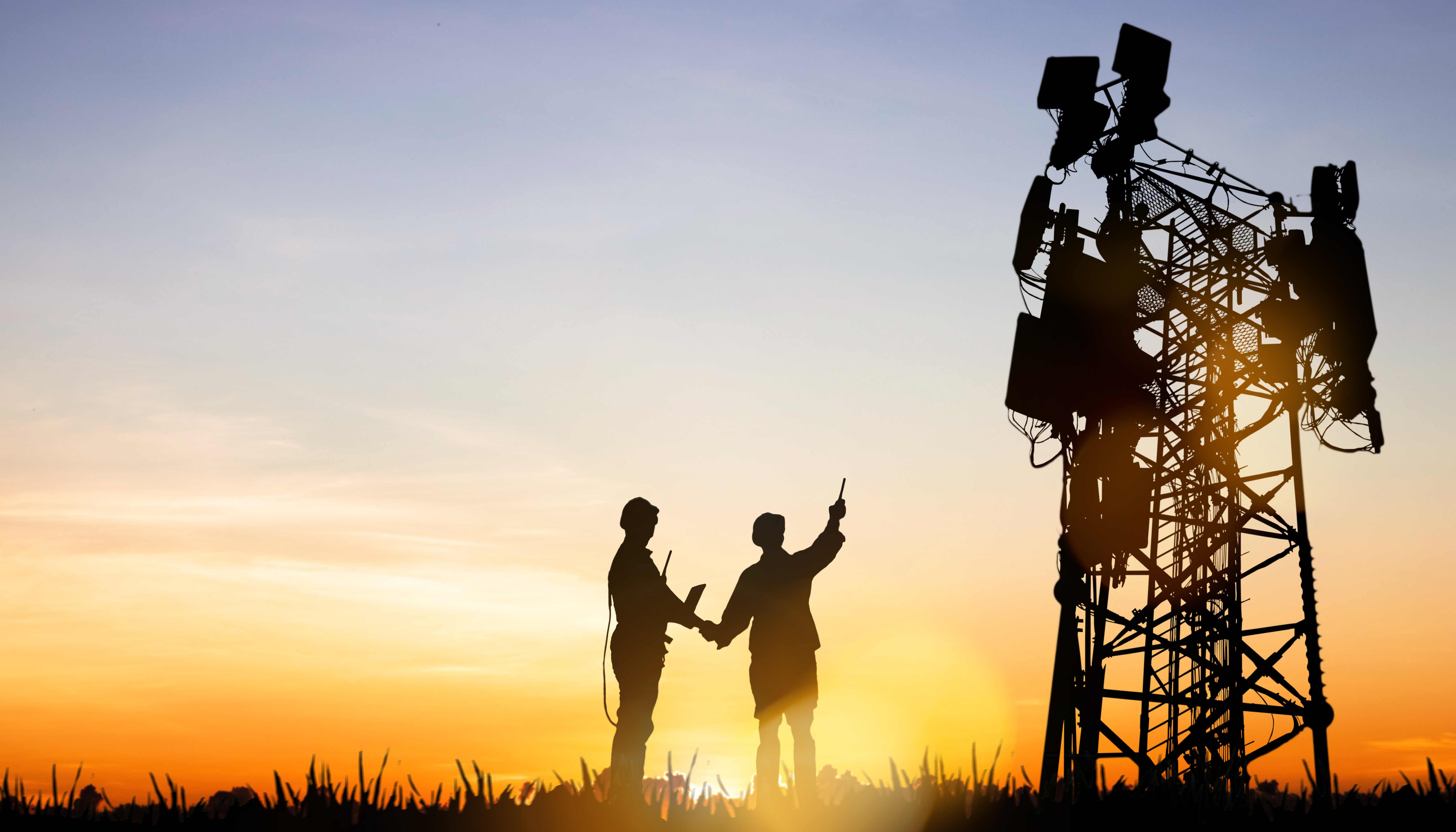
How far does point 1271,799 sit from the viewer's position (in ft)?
24.3

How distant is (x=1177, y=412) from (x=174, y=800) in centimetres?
1365

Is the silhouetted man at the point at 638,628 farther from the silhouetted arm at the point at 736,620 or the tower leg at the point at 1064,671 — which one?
the tower leg at the point at 1064,671

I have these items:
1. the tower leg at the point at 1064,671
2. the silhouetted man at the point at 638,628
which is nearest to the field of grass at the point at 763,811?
the silhouetted man at the point at 638,628

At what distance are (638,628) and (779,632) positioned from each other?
1258 mm

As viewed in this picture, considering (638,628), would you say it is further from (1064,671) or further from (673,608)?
(1064,671)

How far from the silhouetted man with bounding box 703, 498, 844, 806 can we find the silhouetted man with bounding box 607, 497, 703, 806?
2.29 ft

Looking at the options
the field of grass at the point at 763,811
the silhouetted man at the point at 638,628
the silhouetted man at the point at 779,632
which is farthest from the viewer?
the silhouetted man at the point at 779,632

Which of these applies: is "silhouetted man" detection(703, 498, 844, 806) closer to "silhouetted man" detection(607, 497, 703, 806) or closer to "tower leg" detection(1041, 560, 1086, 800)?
"silhouetted man" detection(607, 497, 703, 806)

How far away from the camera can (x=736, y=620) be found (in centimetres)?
1025

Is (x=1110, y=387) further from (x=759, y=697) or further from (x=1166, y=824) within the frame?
(x=1166, y=824)

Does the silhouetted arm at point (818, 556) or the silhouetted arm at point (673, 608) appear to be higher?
the silhouetted arm at point (818, 556)

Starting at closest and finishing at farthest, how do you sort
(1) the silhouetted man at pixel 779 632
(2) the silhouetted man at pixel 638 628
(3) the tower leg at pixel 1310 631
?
(2) the silhouetted man at pixel 638 628, (1) the silhouetted man at pixel 779 632, (3) the tower leg at pixel 1310 631

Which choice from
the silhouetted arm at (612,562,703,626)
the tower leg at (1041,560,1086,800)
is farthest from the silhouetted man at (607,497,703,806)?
the tower leg at (1041,560,1086,800)

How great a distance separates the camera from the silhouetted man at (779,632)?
9.88m
